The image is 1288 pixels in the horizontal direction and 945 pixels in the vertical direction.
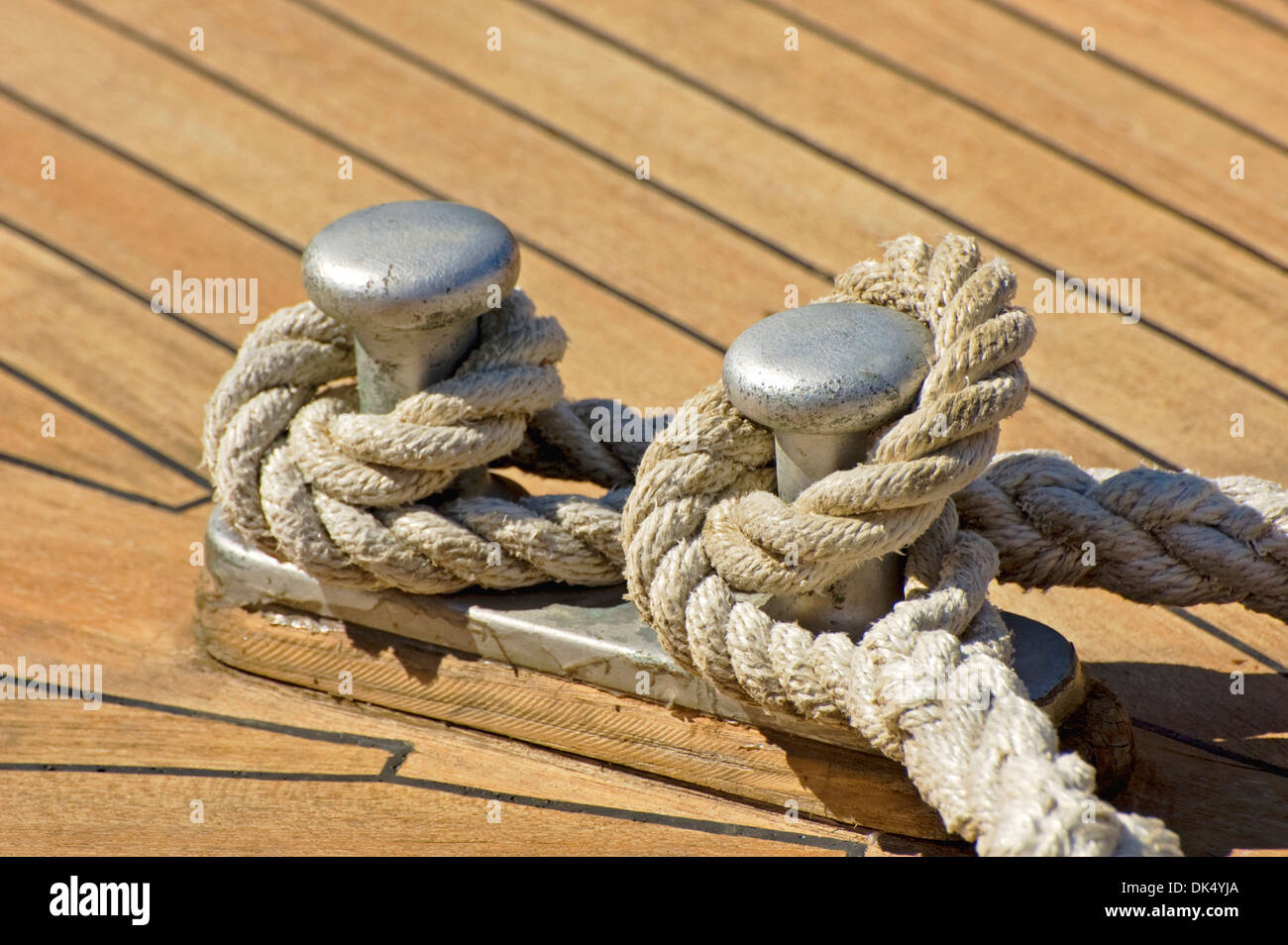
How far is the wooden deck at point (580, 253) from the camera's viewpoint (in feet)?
4.34

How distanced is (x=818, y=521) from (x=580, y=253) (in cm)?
88

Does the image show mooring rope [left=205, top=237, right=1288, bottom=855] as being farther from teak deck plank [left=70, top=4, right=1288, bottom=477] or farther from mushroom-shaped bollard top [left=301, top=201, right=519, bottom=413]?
teak deck plank [left=70, top=4, right=1288, bottom=477]

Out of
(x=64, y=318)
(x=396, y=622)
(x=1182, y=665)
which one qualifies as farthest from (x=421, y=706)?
(x=64, y=318)

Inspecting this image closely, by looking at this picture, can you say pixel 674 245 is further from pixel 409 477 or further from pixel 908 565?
pixel 908 565

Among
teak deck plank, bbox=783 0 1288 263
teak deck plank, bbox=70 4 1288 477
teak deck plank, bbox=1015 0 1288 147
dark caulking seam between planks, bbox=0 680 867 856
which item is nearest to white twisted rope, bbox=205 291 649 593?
dark caulking seam between planks, bbox=0 680 867 856

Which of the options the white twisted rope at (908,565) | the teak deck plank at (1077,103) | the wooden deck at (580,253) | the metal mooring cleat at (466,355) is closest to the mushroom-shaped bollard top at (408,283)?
the metal mooring cleat at (466,355)

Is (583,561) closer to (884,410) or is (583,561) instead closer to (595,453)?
(595,453)

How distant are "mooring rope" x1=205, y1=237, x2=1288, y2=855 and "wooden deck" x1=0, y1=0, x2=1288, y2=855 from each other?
16 cm

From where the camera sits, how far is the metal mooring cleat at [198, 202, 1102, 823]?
115 centimetres

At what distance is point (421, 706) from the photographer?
4.66ft

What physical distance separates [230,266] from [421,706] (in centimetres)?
78

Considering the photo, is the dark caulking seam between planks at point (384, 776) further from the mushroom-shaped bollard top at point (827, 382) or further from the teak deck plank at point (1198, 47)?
the teak deck plank at point (1198, 47)

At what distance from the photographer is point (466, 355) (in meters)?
1.39

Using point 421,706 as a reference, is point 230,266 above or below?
above
